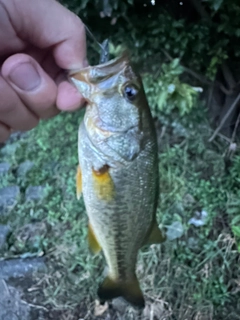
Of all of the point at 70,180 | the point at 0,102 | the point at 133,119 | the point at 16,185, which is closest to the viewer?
the point at 0,102

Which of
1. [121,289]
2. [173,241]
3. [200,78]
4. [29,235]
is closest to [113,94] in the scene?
[121,289]

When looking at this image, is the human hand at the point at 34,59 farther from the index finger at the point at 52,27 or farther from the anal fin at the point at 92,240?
the anal fin at the point at 92,240

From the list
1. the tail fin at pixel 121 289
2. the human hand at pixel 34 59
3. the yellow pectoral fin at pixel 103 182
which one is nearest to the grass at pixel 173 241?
the tail fin at pixel 121 289

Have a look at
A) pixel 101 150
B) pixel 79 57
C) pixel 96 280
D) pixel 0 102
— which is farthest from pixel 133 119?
pixel 96 280

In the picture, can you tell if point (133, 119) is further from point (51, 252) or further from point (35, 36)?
point (51, 252)

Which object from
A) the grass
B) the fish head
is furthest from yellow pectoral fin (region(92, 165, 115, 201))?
the grass

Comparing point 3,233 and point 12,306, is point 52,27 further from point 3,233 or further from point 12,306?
point 3,233
